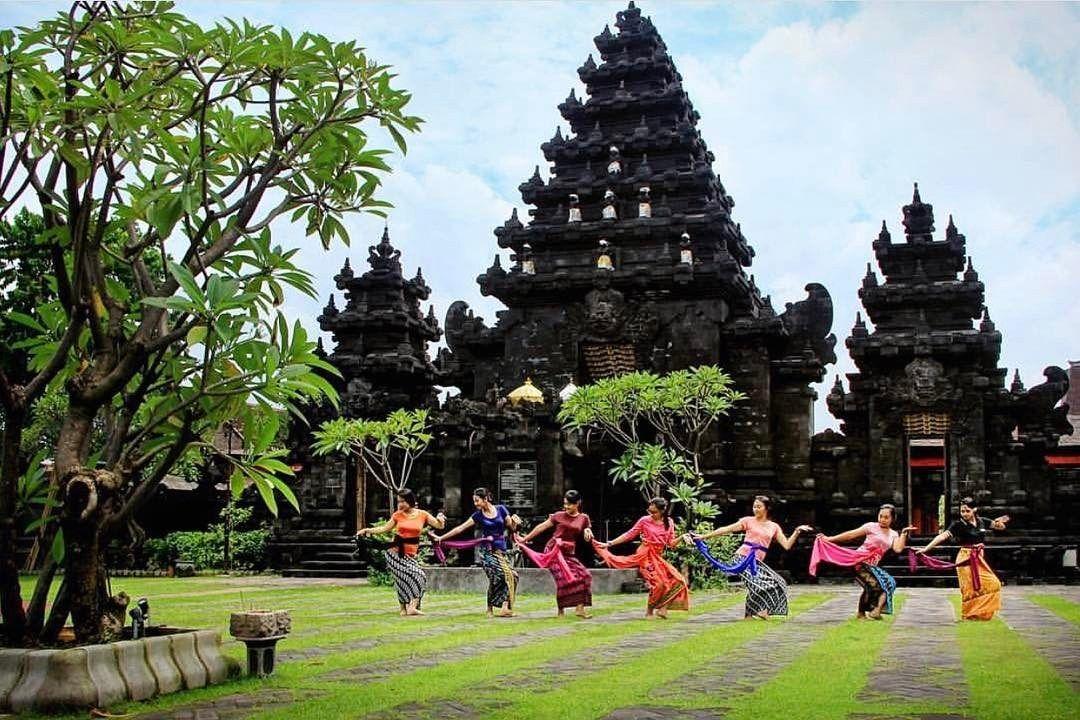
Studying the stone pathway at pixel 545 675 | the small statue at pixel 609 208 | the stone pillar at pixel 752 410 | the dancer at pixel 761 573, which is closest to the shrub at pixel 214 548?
the small statue at pixel 609 208

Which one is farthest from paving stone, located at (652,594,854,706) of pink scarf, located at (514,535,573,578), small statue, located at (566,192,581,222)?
small statue, located at (566,192,581,222)

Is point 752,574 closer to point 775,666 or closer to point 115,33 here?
point 775,666

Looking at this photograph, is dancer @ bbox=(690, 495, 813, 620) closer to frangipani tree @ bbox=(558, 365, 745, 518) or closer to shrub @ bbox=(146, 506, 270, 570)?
frangipani tree @ bbox=(558, 365, 745, 518)

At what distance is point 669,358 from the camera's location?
3341 cm

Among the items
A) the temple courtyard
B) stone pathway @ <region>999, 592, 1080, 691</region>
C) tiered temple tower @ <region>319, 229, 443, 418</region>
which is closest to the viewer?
the temple courtyard

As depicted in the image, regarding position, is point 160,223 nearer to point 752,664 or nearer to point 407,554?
point 752,664

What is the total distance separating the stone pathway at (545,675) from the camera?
8594mm

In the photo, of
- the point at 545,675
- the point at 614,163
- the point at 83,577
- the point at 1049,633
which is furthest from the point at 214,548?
the point at 83,577

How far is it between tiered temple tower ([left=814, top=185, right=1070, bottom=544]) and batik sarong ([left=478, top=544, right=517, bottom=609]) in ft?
53.3

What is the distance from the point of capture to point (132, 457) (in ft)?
32.9

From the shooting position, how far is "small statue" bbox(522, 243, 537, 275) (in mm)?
35594

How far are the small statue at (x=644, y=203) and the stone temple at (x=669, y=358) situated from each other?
0.10 m

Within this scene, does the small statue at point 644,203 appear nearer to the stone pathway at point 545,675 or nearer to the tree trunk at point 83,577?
the stone pathway at point 545,675

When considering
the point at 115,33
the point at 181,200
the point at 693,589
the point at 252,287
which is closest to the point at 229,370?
the point at 252,287
